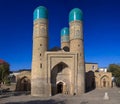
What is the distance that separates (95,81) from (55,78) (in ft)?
66.2

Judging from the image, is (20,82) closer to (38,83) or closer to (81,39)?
(38,83)

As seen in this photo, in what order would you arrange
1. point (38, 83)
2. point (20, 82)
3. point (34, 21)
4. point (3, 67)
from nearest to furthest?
point (38, 83) < point (34, 21) < point (3, 67) < point (20, 82)

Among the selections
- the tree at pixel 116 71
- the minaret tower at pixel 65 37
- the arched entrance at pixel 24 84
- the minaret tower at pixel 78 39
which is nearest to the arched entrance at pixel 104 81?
the tree at pixel 116 71

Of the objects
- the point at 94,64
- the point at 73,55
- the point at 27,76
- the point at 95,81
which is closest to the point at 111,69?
the point at 94,64

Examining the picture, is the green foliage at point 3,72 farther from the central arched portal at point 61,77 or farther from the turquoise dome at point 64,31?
the turquoise dome at point 64,31

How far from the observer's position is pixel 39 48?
36.2m

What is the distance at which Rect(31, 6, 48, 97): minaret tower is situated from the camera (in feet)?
116

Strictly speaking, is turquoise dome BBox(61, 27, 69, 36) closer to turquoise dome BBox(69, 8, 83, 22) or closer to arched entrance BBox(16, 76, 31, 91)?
turquoise dome BBox(69, 8, 83, 22)

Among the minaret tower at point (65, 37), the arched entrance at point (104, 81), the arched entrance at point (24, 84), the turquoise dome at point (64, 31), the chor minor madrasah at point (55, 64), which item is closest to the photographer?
the chor minor madrasah at point (55, 64)

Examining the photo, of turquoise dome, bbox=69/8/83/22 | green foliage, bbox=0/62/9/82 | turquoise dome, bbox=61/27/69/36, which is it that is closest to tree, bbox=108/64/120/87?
turquoise dome, bbox=61/27/69/36

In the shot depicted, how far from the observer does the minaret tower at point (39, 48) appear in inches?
1391

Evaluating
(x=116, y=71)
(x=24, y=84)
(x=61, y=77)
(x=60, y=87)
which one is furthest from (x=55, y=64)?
(x=116, y=71)

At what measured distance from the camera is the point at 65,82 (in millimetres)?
37000

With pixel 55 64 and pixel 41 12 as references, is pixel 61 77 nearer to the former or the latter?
pixel 55 64
